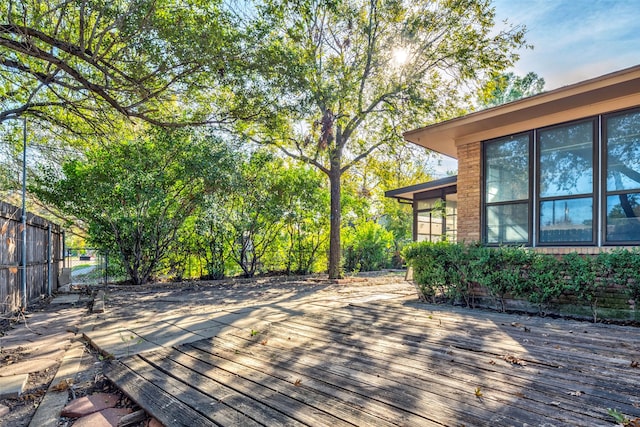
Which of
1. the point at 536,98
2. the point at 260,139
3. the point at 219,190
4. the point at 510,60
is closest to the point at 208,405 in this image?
the point at 536,98

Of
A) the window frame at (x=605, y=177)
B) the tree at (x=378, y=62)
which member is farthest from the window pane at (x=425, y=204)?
the window frame at (x=605, y=177)

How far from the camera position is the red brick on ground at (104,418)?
224 cm

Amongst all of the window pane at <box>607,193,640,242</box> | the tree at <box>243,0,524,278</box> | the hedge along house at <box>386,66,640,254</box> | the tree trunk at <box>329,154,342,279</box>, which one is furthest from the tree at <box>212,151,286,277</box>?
the window pane at <box>607,193,640,242</box>

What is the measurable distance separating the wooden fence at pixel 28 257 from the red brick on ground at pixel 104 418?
83.8 inches

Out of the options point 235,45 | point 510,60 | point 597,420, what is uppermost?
point 510,60

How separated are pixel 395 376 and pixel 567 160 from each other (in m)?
5.09

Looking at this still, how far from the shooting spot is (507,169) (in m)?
6.60

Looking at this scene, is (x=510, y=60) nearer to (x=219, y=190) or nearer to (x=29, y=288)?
(x=219, y=190)

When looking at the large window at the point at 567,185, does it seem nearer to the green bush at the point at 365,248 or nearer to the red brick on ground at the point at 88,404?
the red brick on ground at the point at 88,404

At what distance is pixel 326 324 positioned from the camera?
473 cm

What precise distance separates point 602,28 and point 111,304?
12.9 m

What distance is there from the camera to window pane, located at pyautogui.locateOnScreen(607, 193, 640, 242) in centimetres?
517

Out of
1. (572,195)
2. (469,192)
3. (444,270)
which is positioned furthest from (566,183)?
(444,270)

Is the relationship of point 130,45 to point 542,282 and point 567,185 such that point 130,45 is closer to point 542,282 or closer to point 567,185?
point 542,282
